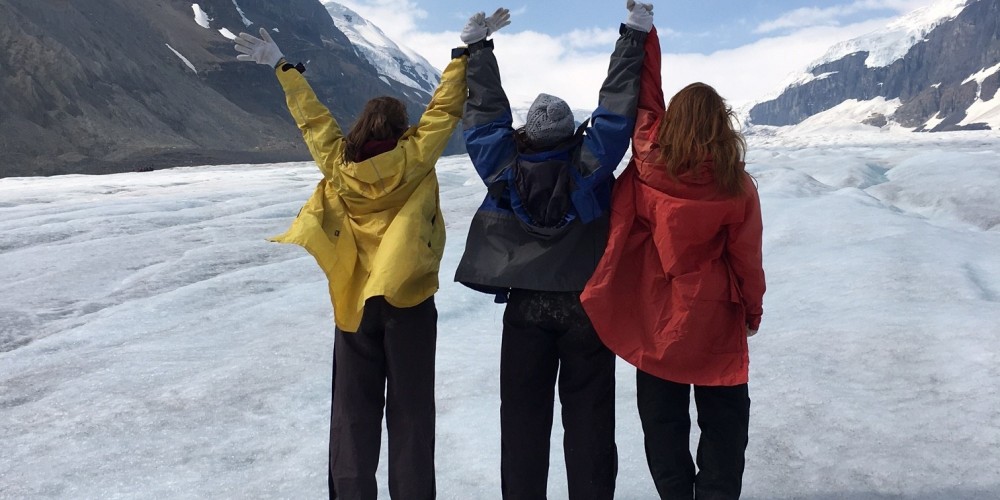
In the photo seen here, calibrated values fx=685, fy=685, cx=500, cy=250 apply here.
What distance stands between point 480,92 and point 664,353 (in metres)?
1.13

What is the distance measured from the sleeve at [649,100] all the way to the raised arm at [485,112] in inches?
17.2

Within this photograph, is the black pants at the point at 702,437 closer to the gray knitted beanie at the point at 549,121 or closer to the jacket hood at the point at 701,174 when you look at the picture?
the jacket hood at the point at 701,174

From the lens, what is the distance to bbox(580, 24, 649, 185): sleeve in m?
2.31

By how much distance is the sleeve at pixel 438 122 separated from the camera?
2465 mm

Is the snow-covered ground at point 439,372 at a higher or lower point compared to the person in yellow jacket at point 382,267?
lower

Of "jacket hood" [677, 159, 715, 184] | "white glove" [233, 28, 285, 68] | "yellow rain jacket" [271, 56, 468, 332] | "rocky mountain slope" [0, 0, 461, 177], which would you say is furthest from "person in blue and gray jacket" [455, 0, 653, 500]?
"rocky mountain slope" [0, 0, 461, 177]

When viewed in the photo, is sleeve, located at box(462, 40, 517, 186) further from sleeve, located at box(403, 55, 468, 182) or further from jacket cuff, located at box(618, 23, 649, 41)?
jacket cuff, located at box(618, 23, 649, 41)

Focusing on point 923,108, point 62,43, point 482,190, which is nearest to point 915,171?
point 482,190

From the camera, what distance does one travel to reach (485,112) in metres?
2.49

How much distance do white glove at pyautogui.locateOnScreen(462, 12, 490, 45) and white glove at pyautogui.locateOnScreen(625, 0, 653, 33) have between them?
544mm

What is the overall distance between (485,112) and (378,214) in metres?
0.55

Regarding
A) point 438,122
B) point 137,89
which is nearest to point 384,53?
point 137,89

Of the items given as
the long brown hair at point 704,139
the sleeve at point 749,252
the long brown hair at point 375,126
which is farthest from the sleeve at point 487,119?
the sleeve at point 749,252

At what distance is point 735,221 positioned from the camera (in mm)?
2203
